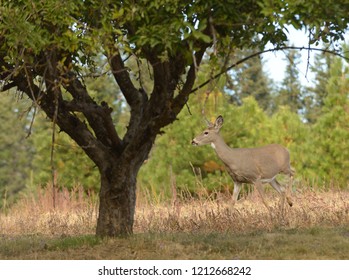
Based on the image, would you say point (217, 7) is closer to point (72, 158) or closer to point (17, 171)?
point (72, 158)

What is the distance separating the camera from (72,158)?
1024 inches

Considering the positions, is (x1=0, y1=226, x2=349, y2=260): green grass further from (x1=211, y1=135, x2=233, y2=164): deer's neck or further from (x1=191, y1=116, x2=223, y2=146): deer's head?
(x1=191, y1=116, x2=223, y2=146): deer's head

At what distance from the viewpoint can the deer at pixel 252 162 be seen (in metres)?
14.0

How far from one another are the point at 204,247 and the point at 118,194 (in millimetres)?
1595

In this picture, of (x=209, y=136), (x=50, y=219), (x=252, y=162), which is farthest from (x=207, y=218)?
(x=50, y=219)

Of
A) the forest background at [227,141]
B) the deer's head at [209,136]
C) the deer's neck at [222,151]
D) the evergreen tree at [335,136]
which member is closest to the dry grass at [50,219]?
the forest background at [227,141]

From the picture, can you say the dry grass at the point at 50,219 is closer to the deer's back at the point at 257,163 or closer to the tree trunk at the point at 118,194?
the tree trunk at the point at 118,194

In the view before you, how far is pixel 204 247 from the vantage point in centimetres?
954

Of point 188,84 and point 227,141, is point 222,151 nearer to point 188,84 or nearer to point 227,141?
point 188,84

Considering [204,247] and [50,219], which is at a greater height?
[50,219]

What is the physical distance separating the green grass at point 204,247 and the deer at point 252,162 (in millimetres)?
3321

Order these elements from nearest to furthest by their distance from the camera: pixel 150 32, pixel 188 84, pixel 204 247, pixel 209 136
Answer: pixel 150 32
pixel 188 84
pixel 204 247
pixel 209 136

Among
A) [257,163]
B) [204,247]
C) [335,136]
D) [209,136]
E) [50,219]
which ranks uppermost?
[335,136]

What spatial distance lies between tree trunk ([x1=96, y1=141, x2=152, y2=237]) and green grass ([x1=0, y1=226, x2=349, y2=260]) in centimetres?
27
